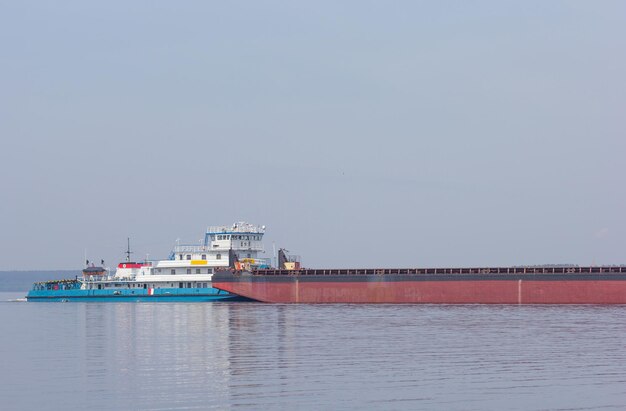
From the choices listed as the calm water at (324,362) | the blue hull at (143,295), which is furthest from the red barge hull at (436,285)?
the calm water at (324,362)

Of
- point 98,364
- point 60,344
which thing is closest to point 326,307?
point 60,344

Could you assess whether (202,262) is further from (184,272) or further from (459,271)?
(459,271)

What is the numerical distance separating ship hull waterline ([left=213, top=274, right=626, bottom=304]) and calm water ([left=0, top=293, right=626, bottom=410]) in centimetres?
478

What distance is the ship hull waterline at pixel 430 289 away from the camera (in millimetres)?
50250

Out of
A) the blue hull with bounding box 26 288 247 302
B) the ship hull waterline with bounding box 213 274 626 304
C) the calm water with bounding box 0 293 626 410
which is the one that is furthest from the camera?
the blue hull with bounding box 26 288 247 302

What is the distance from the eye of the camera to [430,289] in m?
53.7

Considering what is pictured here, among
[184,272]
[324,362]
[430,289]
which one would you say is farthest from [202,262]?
[324,362]

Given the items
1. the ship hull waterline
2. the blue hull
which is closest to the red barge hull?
the ship hull waterline

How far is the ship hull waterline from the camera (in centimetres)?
5025

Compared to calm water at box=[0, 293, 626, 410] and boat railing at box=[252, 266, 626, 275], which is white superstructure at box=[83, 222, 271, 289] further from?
calm water at box=[0, 293, 626, 410]

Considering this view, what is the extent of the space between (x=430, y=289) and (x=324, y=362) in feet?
90.6

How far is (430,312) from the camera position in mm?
47125

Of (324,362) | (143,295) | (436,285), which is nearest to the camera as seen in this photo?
(324,362)

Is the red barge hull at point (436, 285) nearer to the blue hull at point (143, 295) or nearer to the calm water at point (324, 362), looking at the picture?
the blue hull at point (143, 295)
